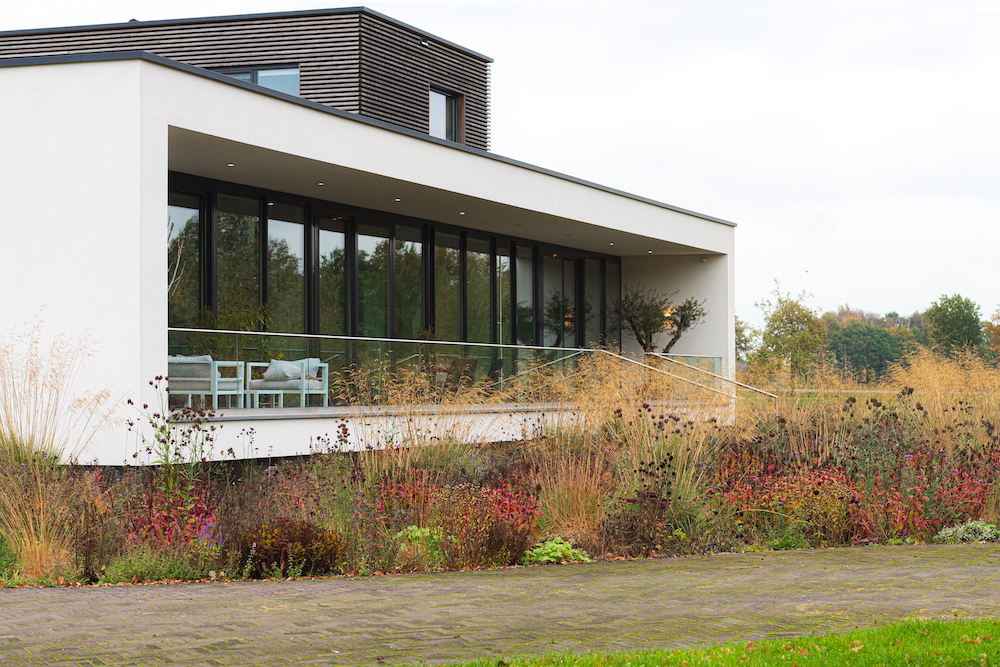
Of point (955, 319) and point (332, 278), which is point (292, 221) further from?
point (955, 319)

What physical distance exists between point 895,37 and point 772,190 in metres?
15.4

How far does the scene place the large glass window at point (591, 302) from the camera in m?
22.5

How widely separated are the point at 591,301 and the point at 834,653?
17.9 meters

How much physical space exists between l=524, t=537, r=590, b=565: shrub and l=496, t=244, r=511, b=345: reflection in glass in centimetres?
1172

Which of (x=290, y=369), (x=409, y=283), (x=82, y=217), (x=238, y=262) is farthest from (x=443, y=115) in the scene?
(x=82, y=217)

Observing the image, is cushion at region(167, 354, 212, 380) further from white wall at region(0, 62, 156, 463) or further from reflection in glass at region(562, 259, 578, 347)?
reflection in glass at region(562, 259, 578, 347)

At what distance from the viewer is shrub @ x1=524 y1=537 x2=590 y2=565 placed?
813 cm

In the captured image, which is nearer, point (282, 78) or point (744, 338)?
point (282, 78)

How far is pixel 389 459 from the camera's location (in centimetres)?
897

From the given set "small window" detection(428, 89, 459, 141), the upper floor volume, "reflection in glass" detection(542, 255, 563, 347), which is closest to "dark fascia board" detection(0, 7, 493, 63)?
the upper floor volume

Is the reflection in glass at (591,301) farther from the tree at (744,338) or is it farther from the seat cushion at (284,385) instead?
the tree at (744,338)

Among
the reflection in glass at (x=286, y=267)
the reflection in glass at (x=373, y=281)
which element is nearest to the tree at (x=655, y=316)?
the reflection in glass at (x=373, y=281)

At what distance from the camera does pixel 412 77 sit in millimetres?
20406

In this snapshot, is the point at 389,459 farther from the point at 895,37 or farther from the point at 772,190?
the point at 772,190
